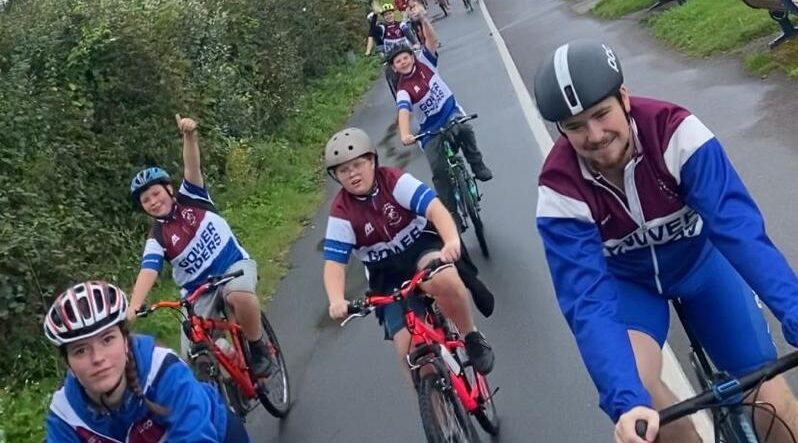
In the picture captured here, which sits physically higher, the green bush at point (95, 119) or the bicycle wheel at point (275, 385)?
the green bush at point (95, 119)

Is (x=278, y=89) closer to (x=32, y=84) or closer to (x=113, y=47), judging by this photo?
(x=113, y=47)

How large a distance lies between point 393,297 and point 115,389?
1.84 meters

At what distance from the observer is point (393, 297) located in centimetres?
580

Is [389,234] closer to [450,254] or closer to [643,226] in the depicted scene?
[450,254]

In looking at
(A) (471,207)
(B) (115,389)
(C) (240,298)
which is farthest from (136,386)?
(A) (471,207)

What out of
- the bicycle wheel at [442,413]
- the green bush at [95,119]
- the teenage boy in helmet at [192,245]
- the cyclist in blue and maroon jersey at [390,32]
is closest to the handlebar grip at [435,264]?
the bicycle wheel at [442,413]

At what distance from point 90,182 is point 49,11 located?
2.88 m

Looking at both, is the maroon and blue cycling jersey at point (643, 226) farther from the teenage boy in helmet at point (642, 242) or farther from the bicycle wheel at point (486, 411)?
the bicycle wheel at point (486, 411)

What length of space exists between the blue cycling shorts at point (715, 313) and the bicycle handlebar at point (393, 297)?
5.46 feet

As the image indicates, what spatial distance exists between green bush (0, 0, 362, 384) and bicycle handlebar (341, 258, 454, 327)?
453cm

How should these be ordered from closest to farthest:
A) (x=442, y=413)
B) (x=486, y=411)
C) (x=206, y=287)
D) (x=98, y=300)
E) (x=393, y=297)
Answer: (x=98, y=300) → (x=442, y=413) → (x=393, y=297) → (x=486, y=411) → (x=206, y=287)

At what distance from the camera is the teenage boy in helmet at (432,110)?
10727 mm

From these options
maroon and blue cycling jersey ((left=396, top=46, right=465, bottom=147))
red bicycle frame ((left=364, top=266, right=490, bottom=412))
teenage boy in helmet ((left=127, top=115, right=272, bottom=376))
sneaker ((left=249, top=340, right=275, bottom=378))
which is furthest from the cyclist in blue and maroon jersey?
red bicycle frame ((left=364, top=266, right=490, bottom=412))

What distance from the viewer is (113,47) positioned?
45.3ft
